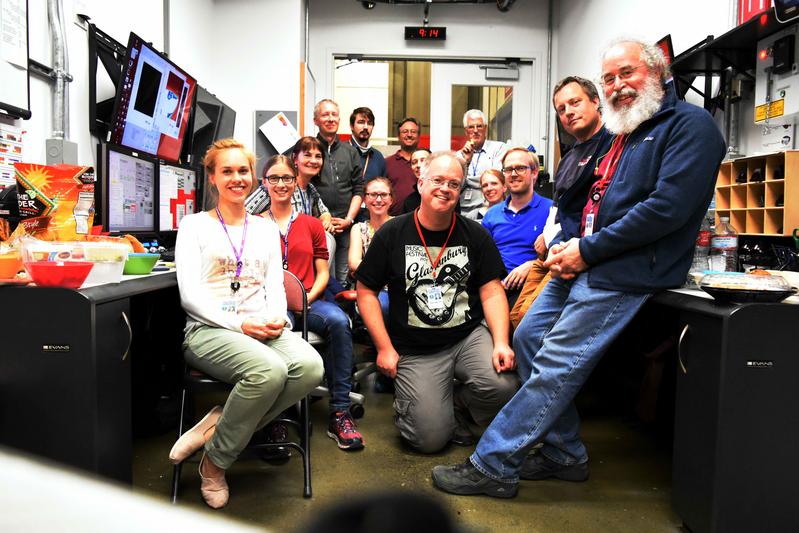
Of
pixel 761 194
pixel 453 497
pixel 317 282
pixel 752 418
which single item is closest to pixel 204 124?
pixel 317 282

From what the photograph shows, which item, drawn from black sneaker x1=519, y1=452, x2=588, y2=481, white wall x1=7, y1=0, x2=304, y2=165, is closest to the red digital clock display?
white wall x1=7, y1=0, x2=304, y2=165

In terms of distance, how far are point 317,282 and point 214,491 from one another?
1.03 metres

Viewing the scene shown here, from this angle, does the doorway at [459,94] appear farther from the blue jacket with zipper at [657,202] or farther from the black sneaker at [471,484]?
the black sneaker at [471,484]

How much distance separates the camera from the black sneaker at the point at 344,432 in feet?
7.31

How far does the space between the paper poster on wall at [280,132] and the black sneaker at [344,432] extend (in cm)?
308

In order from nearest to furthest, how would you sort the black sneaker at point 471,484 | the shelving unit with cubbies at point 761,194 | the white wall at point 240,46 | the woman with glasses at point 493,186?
the black sneaker at point 471,484 → the shelving unit with cubbies at point 761,194 → the woman with glasses at point 493,186 → the white wall at point 240,46

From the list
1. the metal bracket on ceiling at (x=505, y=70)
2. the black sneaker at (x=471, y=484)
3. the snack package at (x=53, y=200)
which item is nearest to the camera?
the snack package at (x=53, y=200)

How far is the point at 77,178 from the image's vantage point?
5.95 ft

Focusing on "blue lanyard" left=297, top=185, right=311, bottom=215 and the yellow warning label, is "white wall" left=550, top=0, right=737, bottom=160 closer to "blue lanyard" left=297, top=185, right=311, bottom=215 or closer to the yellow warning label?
the yellow warning label

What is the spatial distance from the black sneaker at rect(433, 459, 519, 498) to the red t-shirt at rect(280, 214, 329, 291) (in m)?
1.06

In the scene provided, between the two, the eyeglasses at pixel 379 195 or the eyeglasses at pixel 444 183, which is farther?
the eyeglasses at pixel 379 195

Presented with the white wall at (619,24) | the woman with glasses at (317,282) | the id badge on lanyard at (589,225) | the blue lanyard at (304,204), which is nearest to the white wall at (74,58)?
the woman with glasses at (317,282)

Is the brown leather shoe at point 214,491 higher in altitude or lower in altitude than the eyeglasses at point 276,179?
lower

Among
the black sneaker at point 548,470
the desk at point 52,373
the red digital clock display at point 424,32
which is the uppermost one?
the red digital clock display at point 424,32
